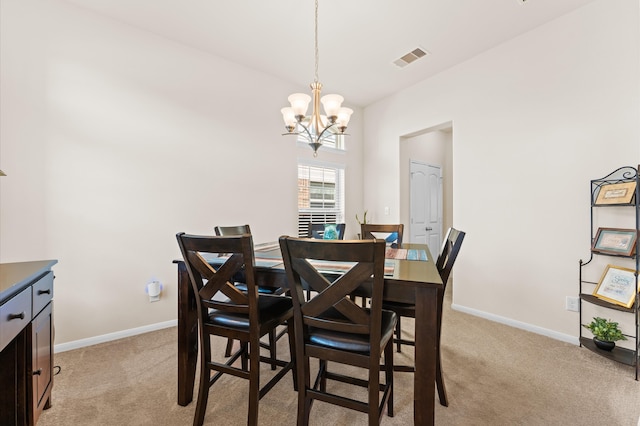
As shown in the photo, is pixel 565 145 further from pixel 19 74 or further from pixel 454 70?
pixel 19 74

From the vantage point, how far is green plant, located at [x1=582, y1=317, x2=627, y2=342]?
221 cm

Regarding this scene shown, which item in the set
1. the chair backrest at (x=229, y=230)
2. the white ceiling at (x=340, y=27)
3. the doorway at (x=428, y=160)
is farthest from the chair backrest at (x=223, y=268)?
the doorway at (x=428, y=160)

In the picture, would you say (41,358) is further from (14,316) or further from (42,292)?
(14,316)

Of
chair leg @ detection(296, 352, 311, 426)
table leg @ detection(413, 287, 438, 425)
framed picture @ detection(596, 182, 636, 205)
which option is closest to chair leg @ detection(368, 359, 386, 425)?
table leg @ detection(413, 287, 438, 425)

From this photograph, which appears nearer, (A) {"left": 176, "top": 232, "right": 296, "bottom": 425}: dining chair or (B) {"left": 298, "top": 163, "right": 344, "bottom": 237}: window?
(A) {"left": 176, "top": 232, "right": 296, "bottom": 425}: dining chair

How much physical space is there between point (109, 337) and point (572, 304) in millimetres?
4325

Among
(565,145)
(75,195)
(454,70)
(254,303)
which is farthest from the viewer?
(454,70)

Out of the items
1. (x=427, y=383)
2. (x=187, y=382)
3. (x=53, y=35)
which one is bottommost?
(x=187, y=382)

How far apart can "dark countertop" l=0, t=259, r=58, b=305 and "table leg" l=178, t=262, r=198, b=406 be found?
63cm

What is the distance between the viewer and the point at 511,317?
299 centimetres

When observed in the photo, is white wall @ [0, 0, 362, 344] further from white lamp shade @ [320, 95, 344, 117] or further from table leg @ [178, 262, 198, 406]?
white lamp shade @ [320, 95, 344, 117]

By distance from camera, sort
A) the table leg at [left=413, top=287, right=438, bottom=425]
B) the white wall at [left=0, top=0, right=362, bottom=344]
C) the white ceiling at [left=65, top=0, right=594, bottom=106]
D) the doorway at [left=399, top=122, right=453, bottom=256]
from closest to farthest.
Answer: the table leg at [left=413, top=287, right=438, bottom=425] → the white wall at [left=0, top=0, right=362, bottom=344] → the white ceiling at [left=65, top=0, right=594, bottom=106] → the doorway at [left=399, top=122, right=453, bottom=256]

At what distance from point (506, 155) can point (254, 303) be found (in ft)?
10.1

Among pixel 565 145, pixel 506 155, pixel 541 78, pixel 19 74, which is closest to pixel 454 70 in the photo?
pixel 541 78
